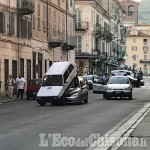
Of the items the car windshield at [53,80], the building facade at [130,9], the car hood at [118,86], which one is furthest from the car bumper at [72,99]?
the building facade at [130,9]

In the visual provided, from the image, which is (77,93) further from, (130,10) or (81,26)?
(130,10)

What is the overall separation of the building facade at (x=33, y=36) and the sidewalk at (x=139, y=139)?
25.4 m

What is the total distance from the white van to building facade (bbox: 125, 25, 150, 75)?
143493mm

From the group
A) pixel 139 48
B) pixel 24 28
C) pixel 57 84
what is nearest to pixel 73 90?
pixel 57 84

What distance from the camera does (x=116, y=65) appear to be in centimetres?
10556

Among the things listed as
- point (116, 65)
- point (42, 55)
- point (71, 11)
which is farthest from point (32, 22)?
point (116, 65)

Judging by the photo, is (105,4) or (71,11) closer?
(71,11)

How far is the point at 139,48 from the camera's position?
18012 centimetres

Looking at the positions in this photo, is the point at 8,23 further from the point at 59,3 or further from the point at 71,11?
the point at 71,11

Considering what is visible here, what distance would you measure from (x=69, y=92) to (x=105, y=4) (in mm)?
66715

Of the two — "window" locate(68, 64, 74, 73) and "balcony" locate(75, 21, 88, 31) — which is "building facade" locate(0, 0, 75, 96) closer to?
"window" locate(68, 64, 74, 73)

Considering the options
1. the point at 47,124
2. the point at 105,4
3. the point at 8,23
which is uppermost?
the point at 105,4

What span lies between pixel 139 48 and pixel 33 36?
134 metres

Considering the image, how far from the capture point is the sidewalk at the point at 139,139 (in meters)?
11.9
